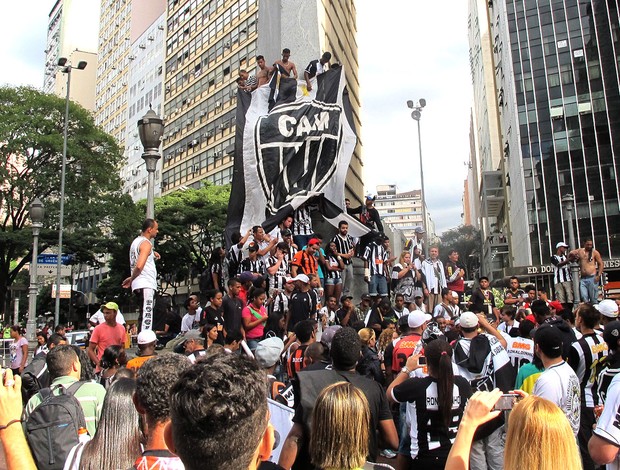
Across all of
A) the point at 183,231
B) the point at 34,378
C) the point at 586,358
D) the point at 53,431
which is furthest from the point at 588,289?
the point at 183,231

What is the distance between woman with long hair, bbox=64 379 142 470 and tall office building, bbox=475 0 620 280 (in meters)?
49.1

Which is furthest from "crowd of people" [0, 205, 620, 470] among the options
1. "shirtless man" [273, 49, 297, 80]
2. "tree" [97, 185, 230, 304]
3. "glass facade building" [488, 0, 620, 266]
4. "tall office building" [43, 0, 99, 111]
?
"tall office building" [43, 0, 99, 111]

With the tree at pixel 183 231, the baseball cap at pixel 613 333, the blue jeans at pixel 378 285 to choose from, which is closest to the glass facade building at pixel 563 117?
the tree at pixel 183 231

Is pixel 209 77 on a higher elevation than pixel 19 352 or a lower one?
higher

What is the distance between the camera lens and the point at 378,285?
1465 cm

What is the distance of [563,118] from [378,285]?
138 feet

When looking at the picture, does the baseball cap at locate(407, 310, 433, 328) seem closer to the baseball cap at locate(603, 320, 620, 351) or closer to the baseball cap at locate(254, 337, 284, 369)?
the baseball cap at locate(254, 337, 284, 369)

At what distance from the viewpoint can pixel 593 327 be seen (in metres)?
5.79

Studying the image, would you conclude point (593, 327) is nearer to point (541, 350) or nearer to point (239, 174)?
point (541, 350)

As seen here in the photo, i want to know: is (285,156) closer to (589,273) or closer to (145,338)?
(589,273)

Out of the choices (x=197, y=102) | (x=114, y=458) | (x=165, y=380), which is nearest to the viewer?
(x=165, y=380)

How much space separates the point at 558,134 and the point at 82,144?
37278mm

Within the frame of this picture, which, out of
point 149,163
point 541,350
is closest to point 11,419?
point 541,350

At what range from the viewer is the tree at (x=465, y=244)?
3821 inches
